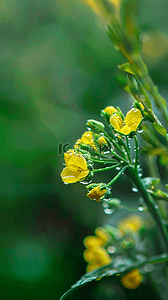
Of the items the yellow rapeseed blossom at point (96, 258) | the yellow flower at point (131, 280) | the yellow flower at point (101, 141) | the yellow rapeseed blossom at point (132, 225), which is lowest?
the yellow flower at point (131, 280)

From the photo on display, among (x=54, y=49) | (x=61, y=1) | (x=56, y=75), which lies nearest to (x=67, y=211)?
(x=56, y=75)

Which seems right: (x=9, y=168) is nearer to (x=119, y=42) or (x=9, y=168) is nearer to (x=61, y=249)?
(x=61, y=249)

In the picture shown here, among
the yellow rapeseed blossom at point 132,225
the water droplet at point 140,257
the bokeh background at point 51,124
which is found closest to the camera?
the water droplet at point 140,257

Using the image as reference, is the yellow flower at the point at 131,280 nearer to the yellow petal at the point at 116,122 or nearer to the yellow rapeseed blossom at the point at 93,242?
the yellow rapeseed blossom at the point at 93,242

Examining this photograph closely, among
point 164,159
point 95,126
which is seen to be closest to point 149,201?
point 164,159

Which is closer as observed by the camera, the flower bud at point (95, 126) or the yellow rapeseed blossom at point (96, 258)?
the flower bud at point (95, 126)

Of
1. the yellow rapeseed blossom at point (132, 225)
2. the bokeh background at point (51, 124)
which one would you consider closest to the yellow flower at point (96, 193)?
the yellow rapeseed blossom at point (132, 225)

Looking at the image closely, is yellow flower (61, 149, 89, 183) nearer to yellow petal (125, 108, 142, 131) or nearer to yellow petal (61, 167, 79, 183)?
yellow petal (61, 167, 79, 183)

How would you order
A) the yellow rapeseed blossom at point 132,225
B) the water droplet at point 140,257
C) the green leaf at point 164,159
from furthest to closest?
the yellow rapeseed blossom at point 132,225 < the water droplet at point 140,257 < the green leaf at point 164,159
